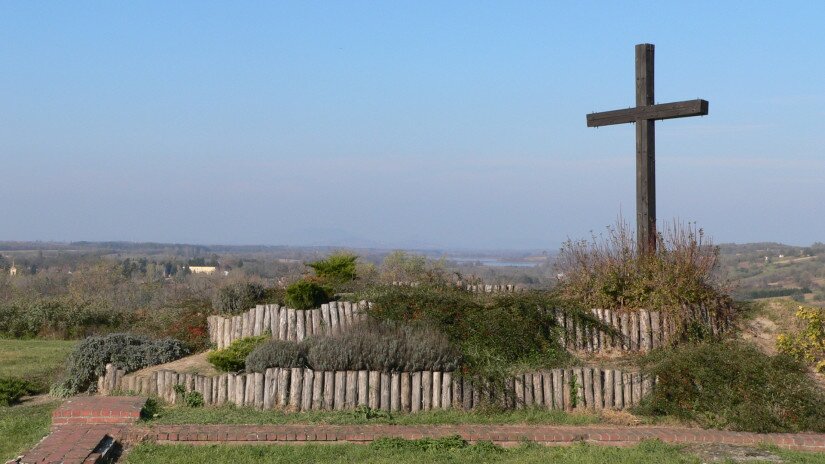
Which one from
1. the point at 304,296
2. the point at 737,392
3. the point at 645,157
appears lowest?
the point at 737,392

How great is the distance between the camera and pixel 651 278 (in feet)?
44.8

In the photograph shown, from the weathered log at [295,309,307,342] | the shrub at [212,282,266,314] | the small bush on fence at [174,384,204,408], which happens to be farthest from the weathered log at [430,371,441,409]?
the shrub at [212,282,266,314]

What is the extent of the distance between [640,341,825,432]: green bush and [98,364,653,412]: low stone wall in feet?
1.28

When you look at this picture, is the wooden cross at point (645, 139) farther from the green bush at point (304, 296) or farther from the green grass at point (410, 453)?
the green grass at point (410, 453)

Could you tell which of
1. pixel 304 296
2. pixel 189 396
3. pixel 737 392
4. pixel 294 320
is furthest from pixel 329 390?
pixel 737 392

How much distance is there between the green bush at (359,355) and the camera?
1071 centimetres

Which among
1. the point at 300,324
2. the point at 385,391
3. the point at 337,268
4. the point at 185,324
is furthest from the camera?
the point at 337,268

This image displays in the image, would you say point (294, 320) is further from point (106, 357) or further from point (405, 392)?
point (405, 392)

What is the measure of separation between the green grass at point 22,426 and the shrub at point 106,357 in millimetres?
601

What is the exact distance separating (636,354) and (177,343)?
6971 millimetres

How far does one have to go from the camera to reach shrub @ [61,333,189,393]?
12023 millimetres

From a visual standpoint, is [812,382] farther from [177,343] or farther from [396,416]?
[177,343]

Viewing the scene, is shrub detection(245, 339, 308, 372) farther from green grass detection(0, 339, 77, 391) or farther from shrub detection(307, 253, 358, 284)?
shrub detection(307, 253, 358, 284)

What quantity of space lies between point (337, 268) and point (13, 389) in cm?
718
